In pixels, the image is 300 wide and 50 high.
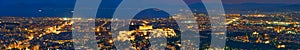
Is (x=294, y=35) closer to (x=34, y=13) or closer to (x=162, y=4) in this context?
(x=162, y=4)

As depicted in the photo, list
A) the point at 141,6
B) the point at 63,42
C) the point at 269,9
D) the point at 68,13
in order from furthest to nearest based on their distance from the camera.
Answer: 1. the point at 68,13
2. the point at 269,9
3. the point at 141,6
4. the point at 63,42

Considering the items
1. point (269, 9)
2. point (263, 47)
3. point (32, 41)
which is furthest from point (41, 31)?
point (269, 9)

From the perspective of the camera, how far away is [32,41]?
11.4m

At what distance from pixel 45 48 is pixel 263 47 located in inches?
130

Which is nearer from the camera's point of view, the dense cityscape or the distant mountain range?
the dense cityscape

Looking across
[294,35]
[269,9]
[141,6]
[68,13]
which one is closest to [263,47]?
[294,35]

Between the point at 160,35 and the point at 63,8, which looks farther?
the point at 63,8

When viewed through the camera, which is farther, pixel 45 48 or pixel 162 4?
pixel 162 4

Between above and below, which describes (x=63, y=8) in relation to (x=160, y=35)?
above

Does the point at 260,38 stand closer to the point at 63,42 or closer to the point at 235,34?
the point at 235,34

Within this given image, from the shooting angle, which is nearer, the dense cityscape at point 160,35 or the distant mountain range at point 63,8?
the dense cityscape at point 160,35

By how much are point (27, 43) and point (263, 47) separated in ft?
11.5

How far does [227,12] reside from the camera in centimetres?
1912

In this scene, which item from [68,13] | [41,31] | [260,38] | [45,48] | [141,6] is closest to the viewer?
[45,48]
